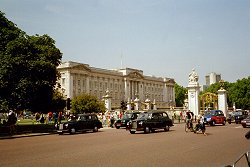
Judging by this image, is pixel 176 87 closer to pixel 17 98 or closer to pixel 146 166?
pixel 17 98

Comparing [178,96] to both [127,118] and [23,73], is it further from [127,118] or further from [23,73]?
[23,73]

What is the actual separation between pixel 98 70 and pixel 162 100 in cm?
4475

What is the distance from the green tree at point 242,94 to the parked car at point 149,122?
2934 inches

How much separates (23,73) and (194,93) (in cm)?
2235

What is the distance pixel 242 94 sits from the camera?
9631 centimetres

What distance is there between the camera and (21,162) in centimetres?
1161

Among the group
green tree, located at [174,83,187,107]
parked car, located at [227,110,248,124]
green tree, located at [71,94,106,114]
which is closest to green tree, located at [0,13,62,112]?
parked car, located at [227,110,248,124]

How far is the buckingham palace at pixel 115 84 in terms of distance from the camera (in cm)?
9900

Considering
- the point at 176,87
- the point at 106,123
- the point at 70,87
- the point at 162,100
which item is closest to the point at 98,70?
the point at 70,87

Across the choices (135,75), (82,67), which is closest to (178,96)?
(135,75)

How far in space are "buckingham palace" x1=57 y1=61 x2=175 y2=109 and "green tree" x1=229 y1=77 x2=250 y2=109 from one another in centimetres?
2425

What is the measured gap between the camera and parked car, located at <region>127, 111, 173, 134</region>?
80.7ft

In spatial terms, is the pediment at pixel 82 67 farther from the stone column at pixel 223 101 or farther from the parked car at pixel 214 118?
the parked car at pixel 214 118

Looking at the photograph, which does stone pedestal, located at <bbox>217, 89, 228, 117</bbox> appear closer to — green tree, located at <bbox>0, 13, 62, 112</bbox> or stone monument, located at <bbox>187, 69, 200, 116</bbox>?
stone monument, located at <bbox>187, 69, 200, 116</bbox>
